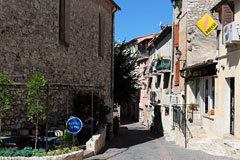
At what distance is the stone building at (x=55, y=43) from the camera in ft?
33.1

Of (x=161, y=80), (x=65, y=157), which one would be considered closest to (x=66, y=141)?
(x=65, y=157)

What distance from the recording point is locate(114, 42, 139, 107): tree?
84.8ft

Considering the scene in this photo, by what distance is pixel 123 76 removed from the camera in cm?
2605

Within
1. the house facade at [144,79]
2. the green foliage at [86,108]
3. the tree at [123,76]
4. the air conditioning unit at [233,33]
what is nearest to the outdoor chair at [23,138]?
the green foliage at [86,108]

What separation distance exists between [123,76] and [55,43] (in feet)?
43.9

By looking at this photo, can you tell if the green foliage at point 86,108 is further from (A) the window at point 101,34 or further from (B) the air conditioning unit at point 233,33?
(B) the air conditioning unit at point 233,33

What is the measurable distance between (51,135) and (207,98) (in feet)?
27.2

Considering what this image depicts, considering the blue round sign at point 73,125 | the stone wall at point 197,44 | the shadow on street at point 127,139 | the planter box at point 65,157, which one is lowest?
the shadow on street at point 127,139

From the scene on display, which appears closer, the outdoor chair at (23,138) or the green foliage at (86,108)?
the outdoor chair at (23,138)

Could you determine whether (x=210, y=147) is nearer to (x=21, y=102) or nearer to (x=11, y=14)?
(x=21, y=102)

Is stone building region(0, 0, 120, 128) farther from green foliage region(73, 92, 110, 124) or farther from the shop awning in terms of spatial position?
the shop awning

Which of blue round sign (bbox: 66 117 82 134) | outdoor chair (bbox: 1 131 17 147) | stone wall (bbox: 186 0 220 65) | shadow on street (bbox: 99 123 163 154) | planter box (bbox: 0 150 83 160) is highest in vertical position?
stone wall (bbox: 186 0 220 65)

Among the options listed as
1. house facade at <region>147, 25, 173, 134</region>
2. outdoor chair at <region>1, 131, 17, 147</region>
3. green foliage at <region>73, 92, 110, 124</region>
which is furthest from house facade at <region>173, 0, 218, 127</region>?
outdoor chair at <region>1, 131, 17, 147</region>

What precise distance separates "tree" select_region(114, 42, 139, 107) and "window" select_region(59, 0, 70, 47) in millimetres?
11415
